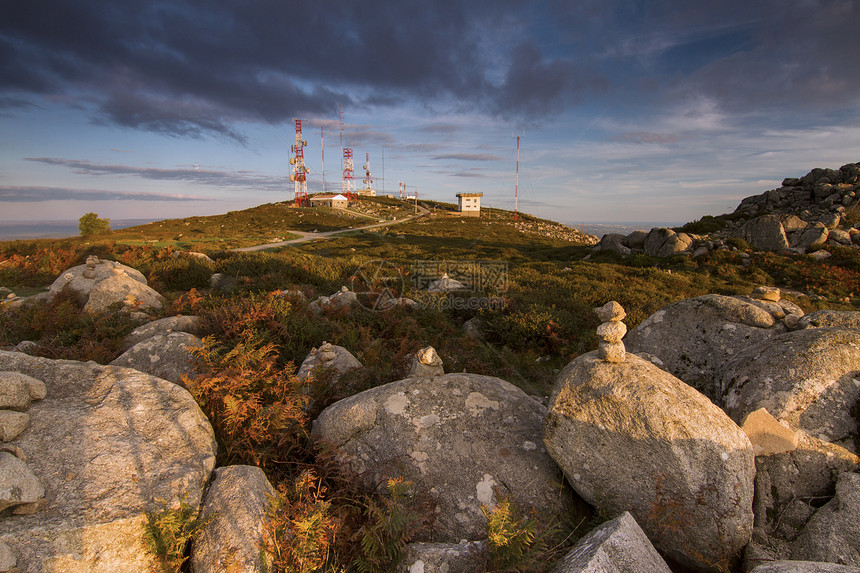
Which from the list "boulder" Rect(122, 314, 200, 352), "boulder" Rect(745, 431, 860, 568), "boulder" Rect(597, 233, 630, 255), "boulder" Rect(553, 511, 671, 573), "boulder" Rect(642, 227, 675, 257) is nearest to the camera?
"boulder" Rect(553, 511, 671, 573)

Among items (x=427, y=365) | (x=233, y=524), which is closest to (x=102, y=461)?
(x=233, y=524)

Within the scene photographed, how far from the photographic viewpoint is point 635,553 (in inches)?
121

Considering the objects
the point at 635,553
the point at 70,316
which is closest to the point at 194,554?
the point at 635,553

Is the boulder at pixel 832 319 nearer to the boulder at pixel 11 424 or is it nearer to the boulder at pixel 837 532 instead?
the boulder at pixel 837 532

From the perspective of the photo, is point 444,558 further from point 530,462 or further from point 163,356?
point 163,356

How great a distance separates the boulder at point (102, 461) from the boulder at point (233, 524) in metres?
0.19

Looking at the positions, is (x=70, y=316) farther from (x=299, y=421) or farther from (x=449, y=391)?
(x=449, y=391)

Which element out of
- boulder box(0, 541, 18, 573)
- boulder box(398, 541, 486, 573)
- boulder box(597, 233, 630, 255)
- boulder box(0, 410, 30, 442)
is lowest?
boulder box(398, 541, 486, 573)

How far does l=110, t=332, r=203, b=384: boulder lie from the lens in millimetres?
6422

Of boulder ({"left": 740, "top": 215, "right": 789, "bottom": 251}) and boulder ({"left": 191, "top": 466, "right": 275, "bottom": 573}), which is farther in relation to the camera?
boulder ({"left": 740, "top": 215, "right": 789, "bottom": 251})

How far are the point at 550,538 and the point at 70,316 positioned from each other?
35.5 feet

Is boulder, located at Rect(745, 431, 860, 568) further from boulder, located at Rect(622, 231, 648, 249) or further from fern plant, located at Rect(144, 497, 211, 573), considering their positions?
boulder, located at Rect(622, 231, 648, 249)

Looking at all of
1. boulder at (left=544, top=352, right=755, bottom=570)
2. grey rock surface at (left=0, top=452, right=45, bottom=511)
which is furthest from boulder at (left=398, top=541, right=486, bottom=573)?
grey rock surface at (left=0, top=452, right=45, bottom=511)

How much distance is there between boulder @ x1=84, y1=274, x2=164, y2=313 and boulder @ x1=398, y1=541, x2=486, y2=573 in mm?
9485
